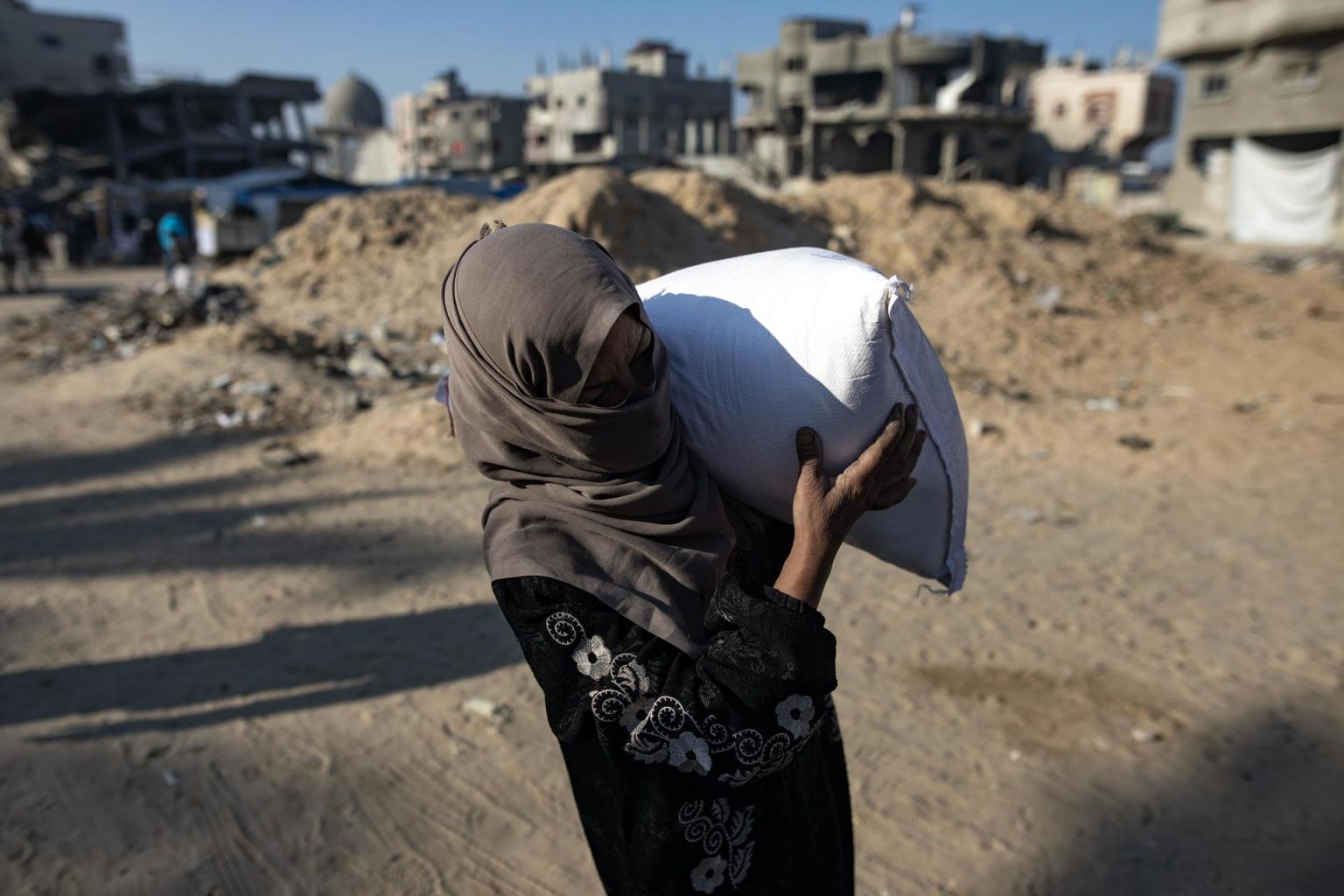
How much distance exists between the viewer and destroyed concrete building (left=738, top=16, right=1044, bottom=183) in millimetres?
33312

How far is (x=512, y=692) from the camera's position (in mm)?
3293

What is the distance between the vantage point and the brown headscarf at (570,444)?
1.01 m

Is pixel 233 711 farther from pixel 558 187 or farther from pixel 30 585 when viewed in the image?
pixel 558 187

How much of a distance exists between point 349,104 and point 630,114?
20573mm

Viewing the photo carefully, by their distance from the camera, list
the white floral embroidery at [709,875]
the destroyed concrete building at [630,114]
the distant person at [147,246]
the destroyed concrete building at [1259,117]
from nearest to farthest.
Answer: the white floral embroidery at [709,875] < the destroyed concrete building at [1259,117] < the distant person at [147,246] < the destroyed concrete building at [630,114]

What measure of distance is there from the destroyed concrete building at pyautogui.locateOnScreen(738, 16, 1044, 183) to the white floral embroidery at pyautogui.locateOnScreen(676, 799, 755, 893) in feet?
114

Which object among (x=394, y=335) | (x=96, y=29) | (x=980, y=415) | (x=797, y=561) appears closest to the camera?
(x=797, y=561)

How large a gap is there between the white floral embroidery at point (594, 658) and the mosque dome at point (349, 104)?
2297 inches

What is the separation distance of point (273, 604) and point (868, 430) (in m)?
3.64

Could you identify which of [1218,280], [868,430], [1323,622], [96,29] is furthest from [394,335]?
[96,29]

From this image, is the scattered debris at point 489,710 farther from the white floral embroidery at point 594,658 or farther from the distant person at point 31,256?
the distant person at point 31,256

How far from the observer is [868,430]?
3.99 ft

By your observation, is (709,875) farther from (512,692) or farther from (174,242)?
(174,242)

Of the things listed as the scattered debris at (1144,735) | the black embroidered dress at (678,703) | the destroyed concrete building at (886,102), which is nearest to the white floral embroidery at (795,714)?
the black embroidered dress at (678,703)
